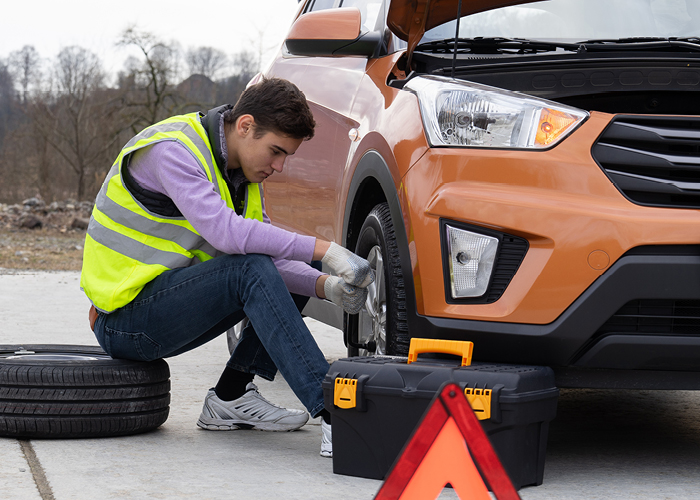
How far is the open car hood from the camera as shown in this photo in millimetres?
2914

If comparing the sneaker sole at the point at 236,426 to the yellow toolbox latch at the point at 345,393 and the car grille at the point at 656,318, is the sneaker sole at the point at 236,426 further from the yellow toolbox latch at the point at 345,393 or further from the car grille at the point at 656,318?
the car grille at the point at 656,318

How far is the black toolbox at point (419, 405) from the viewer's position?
7.39ft

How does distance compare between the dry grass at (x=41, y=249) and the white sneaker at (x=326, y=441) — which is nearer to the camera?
the white sneaker at (x=326, y=441)

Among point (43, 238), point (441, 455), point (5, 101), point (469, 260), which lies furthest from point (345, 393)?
point (5, 101)

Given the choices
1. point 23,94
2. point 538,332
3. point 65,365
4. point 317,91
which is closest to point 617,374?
point 538,332

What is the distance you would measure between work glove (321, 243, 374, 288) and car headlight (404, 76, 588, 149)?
0.49 m

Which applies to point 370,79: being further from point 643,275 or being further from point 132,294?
point 643,275

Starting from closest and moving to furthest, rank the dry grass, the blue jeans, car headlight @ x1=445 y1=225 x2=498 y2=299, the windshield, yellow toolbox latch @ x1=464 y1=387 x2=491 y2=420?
yellow toolbox latch @ x1=464 y1=387 x2=491 y2=420 < car headlight @ x1=445 y1=225 x2=498 y2=299 < the blue jeans < the windshield < the dry grass

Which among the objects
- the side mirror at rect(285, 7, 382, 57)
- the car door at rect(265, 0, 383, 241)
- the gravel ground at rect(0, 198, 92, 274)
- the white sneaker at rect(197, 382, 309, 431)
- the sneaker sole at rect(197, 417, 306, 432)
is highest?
the side mirror at rect(285, 7, 382, 57)

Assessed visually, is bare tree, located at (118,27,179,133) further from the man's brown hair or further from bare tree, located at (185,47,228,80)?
the man's brown hair

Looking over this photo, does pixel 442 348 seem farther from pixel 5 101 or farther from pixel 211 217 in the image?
pixel 5 101

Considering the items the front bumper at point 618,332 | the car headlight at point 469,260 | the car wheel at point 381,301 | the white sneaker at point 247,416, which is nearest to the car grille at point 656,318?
the front bumper at point 618,332

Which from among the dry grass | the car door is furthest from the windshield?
the dry grass

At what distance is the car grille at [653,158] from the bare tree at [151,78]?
25.3 m
